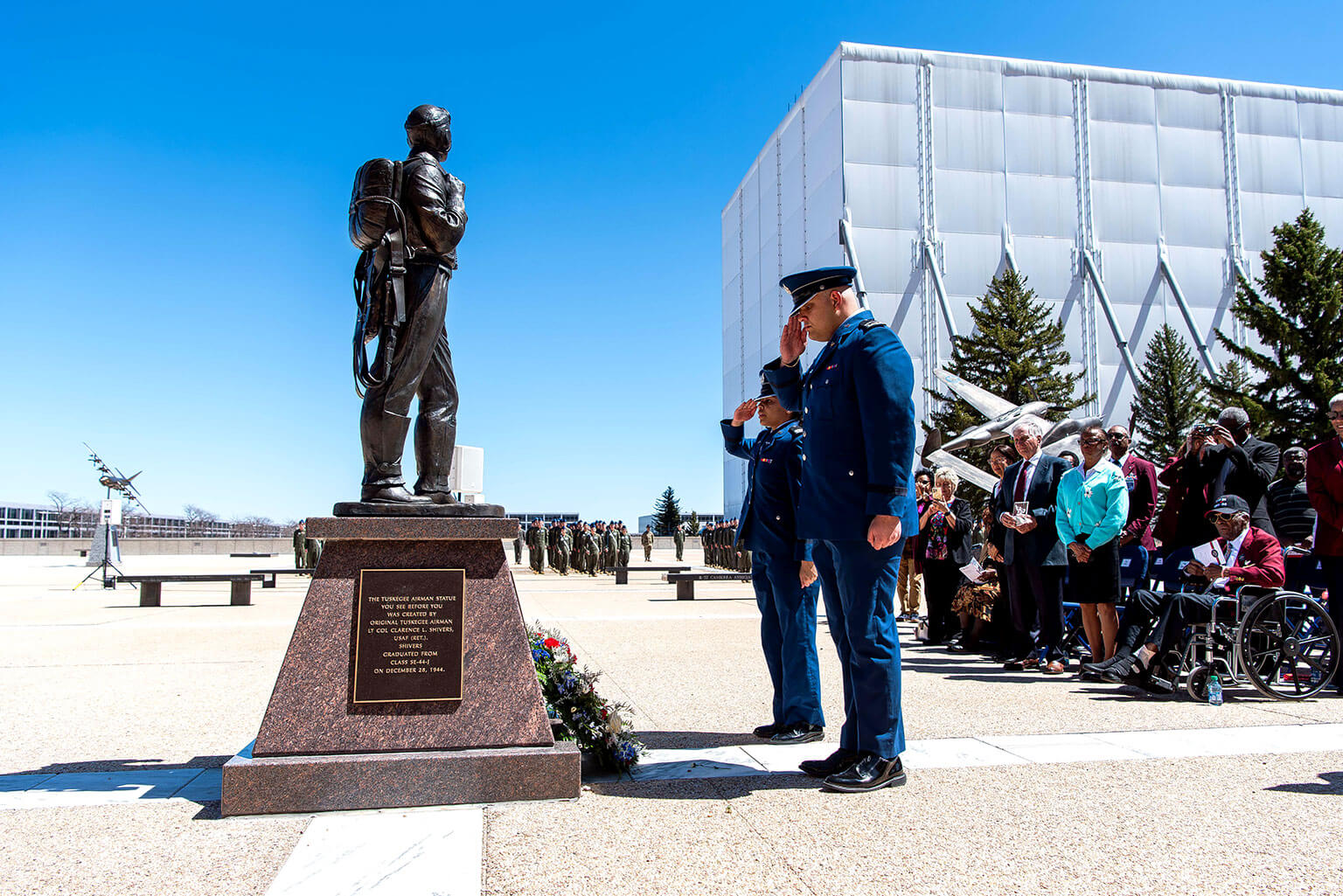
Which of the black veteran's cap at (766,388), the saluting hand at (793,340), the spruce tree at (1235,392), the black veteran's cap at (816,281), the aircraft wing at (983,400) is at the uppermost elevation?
the spruce tree at (1235,392)

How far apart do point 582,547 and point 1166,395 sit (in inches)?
1118

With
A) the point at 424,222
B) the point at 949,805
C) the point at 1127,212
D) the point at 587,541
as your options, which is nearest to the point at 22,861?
the point at 424,222

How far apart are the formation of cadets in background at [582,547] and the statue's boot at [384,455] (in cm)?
2448

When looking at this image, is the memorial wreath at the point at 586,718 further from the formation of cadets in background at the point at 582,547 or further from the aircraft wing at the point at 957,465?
the formation of cadets in background at the point at 582,547

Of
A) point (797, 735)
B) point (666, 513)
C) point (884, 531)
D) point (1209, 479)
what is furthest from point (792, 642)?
point (666, 513)

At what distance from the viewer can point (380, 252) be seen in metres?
4.13

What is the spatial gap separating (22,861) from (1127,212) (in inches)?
1913

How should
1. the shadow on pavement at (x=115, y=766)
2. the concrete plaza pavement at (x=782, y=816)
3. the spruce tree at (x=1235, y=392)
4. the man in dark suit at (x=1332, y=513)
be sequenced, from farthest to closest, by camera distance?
the spruce tree at (x=1235, y=392) → the man in dark suit at (x=1332, y=513) → the shadow on pavement at (x=115, y=766) → the concrete plaza pavement at (x=782, y=816)

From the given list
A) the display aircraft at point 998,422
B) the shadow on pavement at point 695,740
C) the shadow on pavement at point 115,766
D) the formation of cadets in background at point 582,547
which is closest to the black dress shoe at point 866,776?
the shadow on pavement at point 695,740

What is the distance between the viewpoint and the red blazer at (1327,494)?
6.02 metres

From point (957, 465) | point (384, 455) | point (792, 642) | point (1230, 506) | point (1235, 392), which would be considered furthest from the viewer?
point (1235, 392)

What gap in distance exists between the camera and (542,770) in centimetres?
352

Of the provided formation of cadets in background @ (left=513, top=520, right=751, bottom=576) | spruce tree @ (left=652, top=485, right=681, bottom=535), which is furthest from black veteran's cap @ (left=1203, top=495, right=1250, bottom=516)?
spruce tree @ (left=652, top=485, right=681, bottom=535)

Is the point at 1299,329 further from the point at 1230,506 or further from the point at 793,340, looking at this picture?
the point at 793,340
